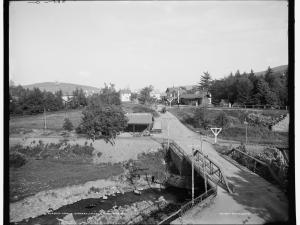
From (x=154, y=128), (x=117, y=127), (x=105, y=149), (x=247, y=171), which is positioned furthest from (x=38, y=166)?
(x=247, y=171)

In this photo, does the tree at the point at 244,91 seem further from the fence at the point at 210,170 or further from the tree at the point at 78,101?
the tree at the point at 78,101

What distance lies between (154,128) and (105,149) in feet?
35.2

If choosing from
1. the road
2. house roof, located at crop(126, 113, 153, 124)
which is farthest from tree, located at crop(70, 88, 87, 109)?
the road

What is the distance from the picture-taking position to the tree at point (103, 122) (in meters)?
34.7

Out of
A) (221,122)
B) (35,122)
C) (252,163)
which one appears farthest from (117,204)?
(35,122)

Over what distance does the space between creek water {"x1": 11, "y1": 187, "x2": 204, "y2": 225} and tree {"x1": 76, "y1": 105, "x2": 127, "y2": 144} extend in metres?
12.1

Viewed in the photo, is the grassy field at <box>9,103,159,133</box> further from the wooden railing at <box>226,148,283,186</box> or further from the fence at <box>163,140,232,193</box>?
the wooden railing at <box>226,148,283,186</box>

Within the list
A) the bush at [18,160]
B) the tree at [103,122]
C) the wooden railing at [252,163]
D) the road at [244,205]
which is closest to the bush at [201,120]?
the tree at [103,122]

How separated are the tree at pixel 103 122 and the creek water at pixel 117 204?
12071 millimetres

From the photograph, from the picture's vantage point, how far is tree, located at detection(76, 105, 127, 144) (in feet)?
114

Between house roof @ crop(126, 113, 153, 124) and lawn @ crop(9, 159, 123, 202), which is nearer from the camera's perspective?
lawn @ crop(9, 159, 123, 202)

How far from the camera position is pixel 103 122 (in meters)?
34.6

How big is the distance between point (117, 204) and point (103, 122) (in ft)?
47.8

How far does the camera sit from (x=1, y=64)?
11883mm
